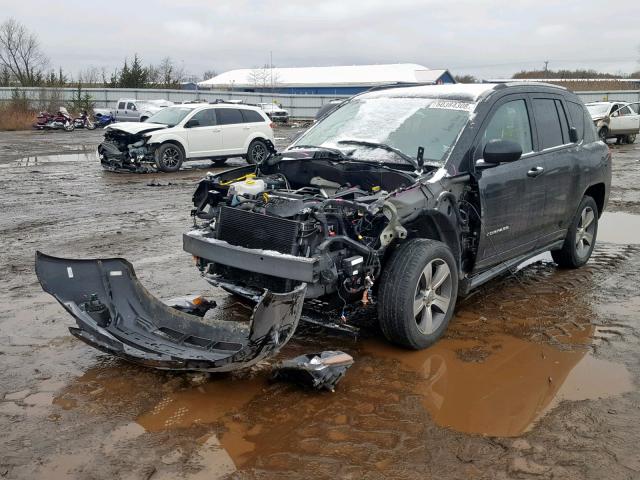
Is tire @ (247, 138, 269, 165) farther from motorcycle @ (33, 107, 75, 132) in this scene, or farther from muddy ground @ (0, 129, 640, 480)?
motorcycle @ (33, 107, 75, 132)

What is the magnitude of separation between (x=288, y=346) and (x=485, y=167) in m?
2.17

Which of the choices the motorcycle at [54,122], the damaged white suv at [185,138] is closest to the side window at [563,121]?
the damaged white suv at [185,138]

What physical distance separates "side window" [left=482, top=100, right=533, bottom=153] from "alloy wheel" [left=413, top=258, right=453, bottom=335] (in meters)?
1.25

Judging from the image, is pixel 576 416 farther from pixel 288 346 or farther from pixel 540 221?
pixel 540 221

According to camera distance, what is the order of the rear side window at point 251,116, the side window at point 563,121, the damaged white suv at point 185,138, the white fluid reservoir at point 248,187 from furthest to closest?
the rear side window at point 251,116, the damaged white suv at point 185,138, the side window at point 563,121, the white fluid reservoir at point 248,187

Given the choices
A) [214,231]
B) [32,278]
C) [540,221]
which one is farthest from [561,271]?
[32,278]

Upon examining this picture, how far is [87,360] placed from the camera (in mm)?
4336

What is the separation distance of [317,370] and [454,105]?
278 cm

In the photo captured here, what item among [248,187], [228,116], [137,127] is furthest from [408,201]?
[228,116]

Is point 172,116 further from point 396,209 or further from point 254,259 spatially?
point 396,209

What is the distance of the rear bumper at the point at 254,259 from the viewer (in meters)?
3.97

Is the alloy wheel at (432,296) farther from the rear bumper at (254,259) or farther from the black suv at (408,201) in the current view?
the rear bumper at (254,259)

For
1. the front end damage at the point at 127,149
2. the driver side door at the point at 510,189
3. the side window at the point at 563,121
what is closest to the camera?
the driver side door at the point at 510,189

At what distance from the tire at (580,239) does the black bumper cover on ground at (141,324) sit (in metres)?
3.83
